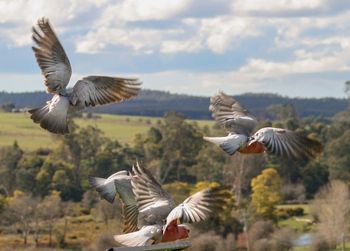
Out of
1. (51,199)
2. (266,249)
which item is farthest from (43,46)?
(51,199)

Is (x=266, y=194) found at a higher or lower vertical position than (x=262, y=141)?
lower

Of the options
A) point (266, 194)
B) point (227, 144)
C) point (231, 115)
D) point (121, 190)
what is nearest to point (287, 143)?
point (227, 144)

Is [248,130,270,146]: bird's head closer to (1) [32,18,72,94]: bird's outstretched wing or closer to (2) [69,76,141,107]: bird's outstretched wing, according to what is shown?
(2) [69,76,141,107]: bird's outstretched wing

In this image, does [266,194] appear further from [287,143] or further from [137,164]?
[137,164]

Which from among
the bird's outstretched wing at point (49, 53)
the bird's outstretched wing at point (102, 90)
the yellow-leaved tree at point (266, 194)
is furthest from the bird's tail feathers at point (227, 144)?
the yellow-leaved tree at point (266, 194)

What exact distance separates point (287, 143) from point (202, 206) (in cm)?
220

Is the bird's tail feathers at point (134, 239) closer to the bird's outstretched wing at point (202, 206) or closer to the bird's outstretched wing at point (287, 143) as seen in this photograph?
the bird's outstretched wing at point (202, 206)

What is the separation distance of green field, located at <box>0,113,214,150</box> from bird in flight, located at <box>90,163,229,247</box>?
8993cm

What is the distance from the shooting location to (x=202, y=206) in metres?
8.04

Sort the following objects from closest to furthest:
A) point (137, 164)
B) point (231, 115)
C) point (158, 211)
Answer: point (158, 211)
point (137, 164)
point (231, 115)

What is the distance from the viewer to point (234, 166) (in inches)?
3541

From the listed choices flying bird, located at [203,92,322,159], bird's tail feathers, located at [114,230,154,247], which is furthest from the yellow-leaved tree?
bird's tail feathers, located at [114,230,154,247]

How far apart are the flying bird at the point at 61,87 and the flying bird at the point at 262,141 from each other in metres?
1.13

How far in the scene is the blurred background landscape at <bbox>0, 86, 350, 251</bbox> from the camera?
66188mm
